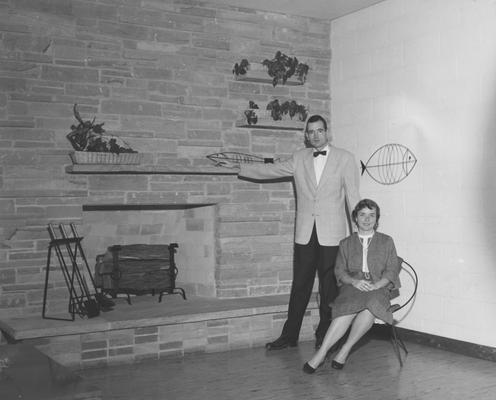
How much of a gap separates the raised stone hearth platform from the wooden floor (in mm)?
96

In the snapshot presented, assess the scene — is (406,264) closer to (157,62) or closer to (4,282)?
(157,62)

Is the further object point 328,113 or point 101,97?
point 328,113

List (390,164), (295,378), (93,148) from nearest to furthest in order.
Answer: (295,378) < (93,148) < (390,164)

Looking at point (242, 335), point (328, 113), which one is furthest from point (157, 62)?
point (242, 335)

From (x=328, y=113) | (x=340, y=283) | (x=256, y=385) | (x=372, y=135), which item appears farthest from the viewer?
(x=328, y=113)

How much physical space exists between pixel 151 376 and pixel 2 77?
2.15 metres

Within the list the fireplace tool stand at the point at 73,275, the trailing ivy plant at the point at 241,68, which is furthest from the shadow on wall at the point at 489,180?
the fireplace tool stand at the point at 73,275

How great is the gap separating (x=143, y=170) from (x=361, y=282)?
1.70 meters

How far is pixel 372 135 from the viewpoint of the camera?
565cm

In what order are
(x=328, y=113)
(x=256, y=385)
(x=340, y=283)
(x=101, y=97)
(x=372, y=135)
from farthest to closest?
1. (x=328, y=113)
2. (x=372, y=135)
3. (x=101, y=97)
4. (x=340, y=283)
5. (x=256, y=385)

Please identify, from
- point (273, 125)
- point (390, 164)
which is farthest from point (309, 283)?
point (273, 125)

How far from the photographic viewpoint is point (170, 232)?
6012 mm

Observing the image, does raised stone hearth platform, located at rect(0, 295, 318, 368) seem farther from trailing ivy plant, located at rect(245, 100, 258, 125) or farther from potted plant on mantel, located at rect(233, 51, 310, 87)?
potted plant on mantel, located at rect(233, 51, 310, 87)

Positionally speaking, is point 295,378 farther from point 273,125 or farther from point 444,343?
point 273,125
